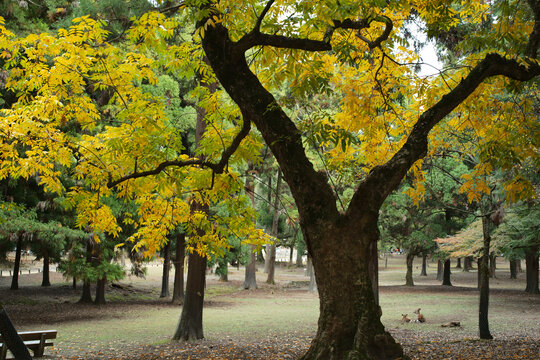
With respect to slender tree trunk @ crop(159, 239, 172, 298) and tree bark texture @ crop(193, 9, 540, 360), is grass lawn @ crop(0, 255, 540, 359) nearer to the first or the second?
slender tree trunk @ crop(159, 239, 172, 298)

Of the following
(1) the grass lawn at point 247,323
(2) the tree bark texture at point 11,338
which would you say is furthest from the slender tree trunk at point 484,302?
(2) the tree bark texture at point 11,338

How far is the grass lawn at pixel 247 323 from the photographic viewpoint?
364 inches

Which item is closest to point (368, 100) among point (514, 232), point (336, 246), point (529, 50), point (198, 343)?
point (529, 50)

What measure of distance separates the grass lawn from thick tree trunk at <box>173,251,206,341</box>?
1.37ft

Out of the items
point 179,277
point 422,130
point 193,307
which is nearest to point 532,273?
point 179,277

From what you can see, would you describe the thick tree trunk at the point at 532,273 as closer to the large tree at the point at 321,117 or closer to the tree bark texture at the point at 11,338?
the large tree at the point at 321,117

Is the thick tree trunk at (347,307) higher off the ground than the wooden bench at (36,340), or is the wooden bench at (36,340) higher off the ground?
the thick tree trunk at (347,307)

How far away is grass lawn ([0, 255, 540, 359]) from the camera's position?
925cm

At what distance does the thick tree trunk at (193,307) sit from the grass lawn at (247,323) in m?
0.42

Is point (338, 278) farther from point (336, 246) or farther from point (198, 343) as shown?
point (198, 343)

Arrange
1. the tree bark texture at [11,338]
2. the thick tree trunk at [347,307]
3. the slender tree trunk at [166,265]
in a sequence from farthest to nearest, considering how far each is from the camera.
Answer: the slender tree trunk at [166,265]
the tree bark texture at [11,338]
the thick tree trunk at [347,307]

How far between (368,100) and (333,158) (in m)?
1.14

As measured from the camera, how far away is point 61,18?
16812mm

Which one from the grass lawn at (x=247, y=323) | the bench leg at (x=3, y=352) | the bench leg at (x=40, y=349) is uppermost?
the bench leg at (x=3, y=352)
